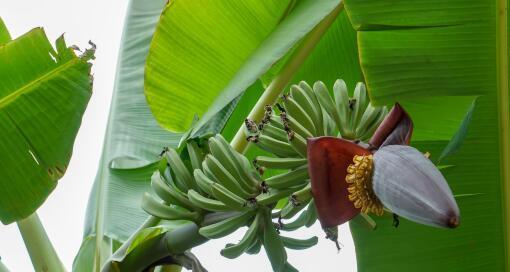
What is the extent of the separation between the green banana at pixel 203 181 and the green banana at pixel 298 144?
115 mm

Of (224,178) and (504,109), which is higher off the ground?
(224,178)

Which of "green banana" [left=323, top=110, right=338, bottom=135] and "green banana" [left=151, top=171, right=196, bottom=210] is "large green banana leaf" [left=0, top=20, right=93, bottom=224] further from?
"green banana" [left=323, top=110, right=338, bottom=135]

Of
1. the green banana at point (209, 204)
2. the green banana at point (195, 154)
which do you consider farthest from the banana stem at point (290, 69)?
the green banana at point (209, 204)

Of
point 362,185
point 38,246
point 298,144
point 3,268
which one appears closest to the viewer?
point 362,185

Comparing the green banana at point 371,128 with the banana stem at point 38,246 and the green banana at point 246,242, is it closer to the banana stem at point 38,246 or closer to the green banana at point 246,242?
the green banana at point 246,242

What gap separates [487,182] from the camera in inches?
44.6

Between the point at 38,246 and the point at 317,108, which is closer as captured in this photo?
the point at 317,108

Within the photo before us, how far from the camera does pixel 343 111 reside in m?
0.93

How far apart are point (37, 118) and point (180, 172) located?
1.20ft

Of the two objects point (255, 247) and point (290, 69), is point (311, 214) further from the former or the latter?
point (290, 69)

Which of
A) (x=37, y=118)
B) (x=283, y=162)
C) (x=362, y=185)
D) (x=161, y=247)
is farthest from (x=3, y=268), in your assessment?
(x=362, y=185)

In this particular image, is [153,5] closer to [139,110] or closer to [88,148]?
[139,110]

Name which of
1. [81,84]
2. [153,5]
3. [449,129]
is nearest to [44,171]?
[81,84]

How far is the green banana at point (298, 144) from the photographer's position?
2.77 ft
